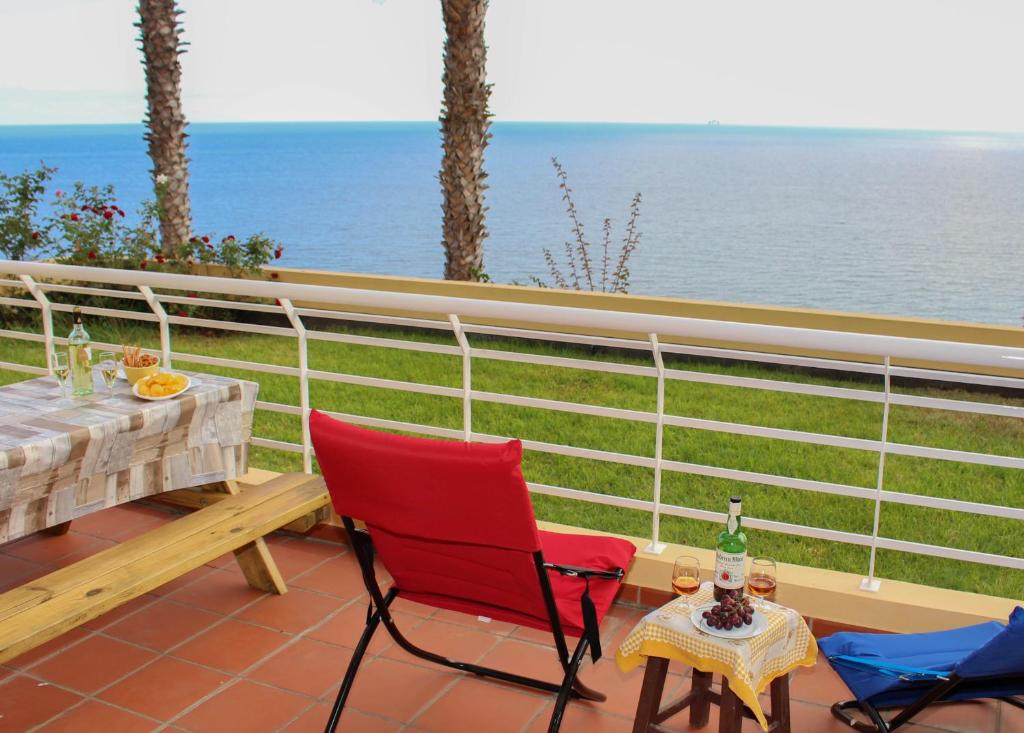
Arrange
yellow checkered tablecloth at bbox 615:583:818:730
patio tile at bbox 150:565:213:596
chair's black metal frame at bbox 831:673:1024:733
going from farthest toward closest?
patio tile at bbox 150:565:213:596, chair's black metal frame at bbox 831:673:1024:733, yellow checkered tablecloth at bbox 615:583:818:730

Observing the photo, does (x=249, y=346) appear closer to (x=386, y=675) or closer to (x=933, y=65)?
(x=386, y=675)

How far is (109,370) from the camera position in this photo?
3.59m

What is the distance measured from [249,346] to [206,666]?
25.6 feet

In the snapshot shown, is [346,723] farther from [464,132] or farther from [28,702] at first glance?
[464,132]

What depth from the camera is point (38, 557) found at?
398 centimetres

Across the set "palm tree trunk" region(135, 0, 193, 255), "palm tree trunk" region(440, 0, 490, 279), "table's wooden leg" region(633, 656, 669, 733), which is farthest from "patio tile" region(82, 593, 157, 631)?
"palm tree trunk" region(135, 0, 193, 255)

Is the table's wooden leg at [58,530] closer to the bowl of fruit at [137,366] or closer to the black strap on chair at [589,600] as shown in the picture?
the bowl of fruit at [137,366]

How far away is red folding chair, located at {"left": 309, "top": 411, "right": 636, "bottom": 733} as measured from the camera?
242 centimetres

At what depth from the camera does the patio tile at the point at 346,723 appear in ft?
9.32

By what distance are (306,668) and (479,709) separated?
62 centimetres

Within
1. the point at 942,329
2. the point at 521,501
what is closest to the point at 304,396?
the point at 521,501

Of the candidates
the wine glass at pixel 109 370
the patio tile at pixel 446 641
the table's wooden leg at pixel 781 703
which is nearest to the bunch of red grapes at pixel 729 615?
the table's wooden leg at pixel 781 703

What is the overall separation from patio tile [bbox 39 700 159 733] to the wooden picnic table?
0.58 metres

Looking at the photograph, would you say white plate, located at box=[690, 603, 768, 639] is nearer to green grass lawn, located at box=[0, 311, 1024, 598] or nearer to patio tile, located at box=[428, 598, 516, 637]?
patio tile, located at box=[428, 598, 516, 637]
